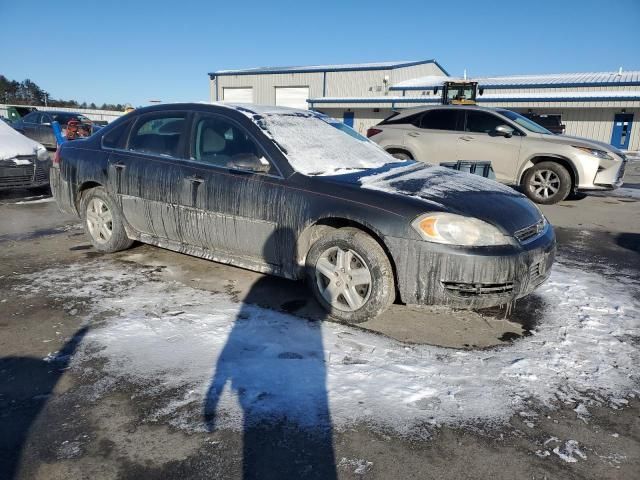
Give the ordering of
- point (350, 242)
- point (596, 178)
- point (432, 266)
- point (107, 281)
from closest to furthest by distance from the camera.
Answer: point (432, 266)
point (350, 242)
point (107, 281)
point (596, 178)

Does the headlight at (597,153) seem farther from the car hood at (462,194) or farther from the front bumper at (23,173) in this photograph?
the front bumper at (23,173)

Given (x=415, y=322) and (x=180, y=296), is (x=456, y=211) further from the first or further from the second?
(x=180, y=296)

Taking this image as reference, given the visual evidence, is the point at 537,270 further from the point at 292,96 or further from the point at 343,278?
the point at 292,96

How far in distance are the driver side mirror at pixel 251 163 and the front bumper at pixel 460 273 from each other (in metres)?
1.17

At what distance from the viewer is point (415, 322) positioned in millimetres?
3443

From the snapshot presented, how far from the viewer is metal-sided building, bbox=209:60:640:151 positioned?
80.0 ft

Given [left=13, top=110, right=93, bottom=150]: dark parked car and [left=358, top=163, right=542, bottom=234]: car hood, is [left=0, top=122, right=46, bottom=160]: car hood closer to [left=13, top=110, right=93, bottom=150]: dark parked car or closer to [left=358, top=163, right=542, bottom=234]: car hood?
[left=358, top=163, right=542, bottom=234]: car hood

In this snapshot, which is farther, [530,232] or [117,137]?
[117,137]

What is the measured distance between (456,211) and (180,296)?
227 cm

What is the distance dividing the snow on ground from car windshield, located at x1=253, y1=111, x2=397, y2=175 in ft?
4.04

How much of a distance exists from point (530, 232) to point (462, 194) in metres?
0.55

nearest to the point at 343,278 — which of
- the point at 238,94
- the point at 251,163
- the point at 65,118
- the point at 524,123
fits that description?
the point at 251,163

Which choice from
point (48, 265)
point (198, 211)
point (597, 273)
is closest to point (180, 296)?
point (198, 211)

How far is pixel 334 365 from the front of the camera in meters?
2.75
